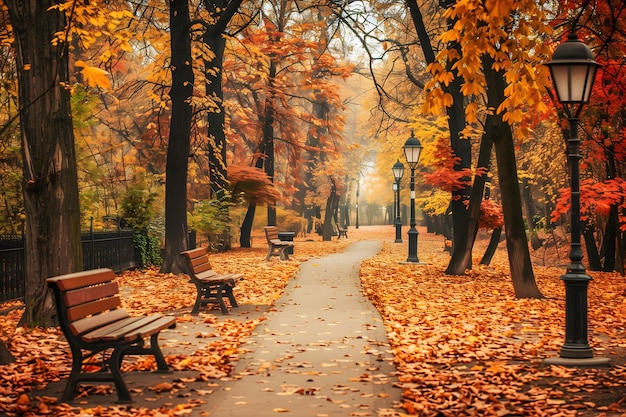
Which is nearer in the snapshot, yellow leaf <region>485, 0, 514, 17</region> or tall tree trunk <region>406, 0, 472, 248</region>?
yellow leaf <region>485, 0, 514, 17</region>

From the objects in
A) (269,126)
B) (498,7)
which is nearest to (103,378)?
(498,7)

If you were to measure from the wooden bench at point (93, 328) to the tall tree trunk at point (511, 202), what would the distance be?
909cm

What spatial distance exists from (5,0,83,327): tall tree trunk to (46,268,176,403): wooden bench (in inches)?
131

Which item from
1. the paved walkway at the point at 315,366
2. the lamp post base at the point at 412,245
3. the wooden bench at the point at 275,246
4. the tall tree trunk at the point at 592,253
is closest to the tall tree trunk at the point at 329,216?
the wooden bench at the point at 275,246

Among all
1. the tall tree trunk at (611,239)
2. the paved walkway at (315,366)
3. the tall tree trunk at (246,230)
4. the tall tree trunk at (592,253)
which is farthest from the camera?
the tall tree trunk at (246,230)

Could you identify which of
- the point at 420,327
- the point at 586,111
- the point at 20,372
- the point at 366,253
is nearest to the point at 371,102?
the point at 366,253

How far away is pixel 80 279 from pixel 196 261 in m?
5.92

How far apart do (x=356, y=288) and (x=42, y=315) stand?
7.84m

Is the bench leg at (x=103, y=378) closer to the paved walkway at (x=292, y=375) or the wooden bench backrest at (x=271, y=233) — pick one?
the paved walkway at (x=292, y=375)

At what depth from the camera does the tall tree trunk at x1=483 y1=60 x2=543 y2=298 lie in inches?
616

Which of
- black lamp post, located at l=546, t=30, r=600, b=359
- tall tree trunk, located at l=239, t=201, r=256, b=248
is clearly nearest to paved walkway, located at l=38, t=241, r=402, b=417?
black lamp post, located at l=546, t=30, r=600, b=359

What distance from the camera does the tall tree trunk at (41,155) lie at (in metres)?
11.2

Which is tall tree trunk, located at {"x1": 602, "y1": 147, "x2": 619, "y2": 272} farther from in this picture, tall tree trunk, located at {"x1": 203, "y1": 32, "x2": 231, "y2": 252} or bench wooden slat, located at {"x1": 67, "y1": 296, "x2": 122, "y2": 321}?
bench wooden slat, located at {"x1": 67, "y1": 296, "x2": 122, "y2": 321}

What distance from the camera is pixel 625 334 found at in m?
11.3
